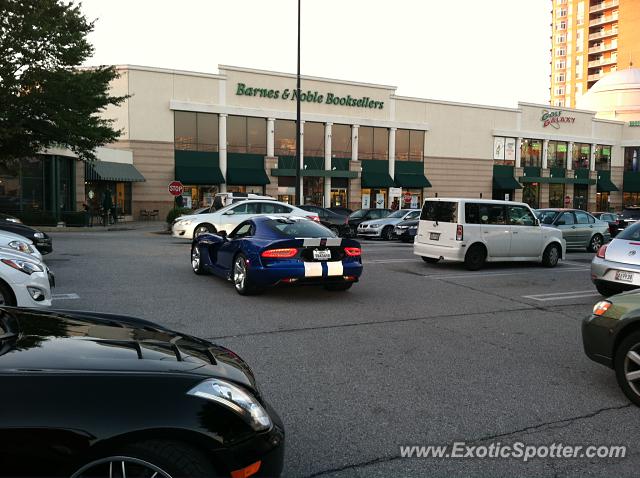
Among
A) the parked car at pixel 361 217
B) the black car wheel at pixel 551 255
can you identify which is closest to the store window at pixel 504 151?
the parked car at pixel 361 217

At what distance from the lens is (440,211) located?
13648 mm

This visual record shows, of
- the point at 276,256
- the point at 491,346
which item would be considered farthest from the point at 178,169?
the point at 491,346

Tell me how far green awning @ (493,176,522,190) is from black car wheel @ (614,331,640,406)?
4746 centimetres

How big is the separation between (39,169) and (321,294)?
23.6m

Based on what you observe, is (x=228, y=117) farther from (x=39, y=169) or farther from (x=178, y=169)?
(x=39, y=169)

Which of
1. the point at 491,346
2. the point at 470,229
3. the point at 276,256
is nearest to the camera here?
the point at 491,346

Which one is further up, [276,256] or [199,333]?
[276,256]

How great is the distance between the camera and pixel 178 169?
3681 centimetres

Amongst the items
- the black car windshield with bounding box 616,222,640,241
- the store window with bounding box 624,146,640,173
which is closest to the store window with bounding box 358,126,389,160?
the store window with bounding box 624,146,640,173

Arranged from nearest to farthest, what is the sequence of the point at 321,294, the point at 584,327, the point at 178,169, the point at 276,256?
the point at 584,327 → the point at 276,256 → the point at 321,294 → the point at 178,169

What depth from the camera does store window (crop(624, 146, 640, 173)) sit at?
195 feet

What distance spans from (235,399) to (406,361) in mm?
3432

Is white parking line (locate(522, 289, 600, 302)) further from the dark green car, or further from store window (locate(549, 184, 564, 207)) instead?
store window (locate(549, 184, 564, 207))

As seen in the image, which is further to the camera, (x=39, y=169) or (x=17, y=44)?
(x=39, y=169)
